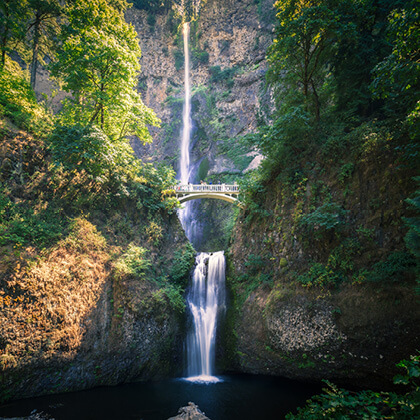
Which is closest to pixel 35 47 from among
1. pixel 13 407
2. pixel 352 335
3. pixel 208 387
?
pixel 13 407

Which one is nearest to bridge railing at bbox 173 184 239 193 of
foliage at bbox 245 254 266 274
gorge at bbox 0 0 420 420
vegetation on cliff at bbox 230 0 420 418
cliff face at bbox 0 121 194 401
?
gorge at bbox 0 0 420 420

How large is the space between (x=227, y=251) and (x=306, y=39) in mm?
11066

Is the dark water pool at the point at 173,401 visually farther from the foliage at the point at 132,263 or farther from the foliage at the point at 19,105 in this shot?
the foliage at the point at 19,105

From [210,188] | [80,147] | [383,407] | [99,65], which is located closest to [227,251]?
[210,188]

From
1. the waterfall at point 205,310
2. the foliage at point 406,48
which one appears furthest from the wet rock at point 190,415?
the foliage at point 406,48

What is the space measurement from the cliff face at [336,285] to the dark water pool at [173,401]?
698mm

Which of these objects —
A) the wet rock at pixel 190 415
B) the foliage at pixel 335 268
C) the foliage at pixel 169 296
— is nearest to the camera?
the wet rock at pixel 190 415

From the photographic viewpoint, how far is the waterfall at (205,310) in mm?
10367

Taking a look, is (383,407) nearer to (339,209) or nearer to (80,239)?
(339,209)

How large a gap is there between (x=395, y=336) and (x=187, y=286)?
29.4 ft

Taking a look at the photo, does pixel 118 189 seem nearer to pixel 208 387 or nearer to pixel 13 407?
Answer: pixel 13 407

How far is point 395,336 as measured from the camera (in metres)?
6.20

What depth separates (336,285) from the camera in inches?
302

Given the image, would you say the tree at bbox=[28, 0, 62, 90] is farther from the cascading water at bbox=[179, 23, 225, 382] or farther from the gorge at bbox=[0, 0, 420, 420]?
the cascading water at bbox=[179, 23, 225, 382]
